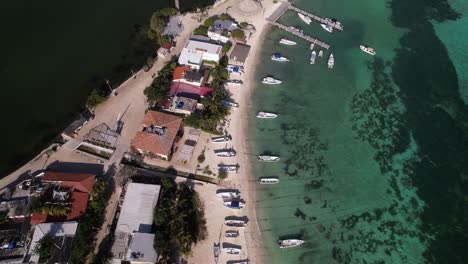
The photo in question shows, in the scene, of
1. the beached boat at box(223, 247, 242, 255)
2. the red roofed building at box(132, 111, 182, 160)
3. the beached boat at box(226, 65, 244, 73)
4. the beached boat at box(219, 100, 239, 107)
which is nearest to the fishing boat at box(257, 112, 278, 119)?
the beached boat at box(219, 100, 239, 107)

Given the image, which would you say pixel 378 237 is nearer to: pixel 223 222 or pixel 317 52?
pixel 223 222

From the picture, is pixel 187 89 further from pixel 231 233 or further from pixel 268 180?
pixel 231 233

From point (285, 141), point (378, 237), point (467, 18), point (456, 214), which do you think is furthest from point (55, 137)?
point (467, 18)

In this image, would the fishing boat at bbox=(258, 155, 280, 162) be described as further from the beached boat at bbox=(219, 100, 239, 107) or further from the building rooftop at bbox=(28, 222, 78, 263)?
the building rooftop at bbox=(28, 222, 78, 263)

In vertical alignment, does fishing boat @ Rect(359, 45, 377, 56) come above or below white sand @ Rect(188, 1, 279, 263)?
above

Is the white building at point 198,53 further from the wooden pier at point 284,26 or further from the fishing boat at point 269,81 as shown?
the wooden pier at point 284,26

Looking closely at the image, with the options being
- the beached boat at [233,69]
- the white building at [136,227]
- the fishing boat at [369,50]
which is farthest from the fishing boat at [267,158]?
the fishing boat at [369,50]
